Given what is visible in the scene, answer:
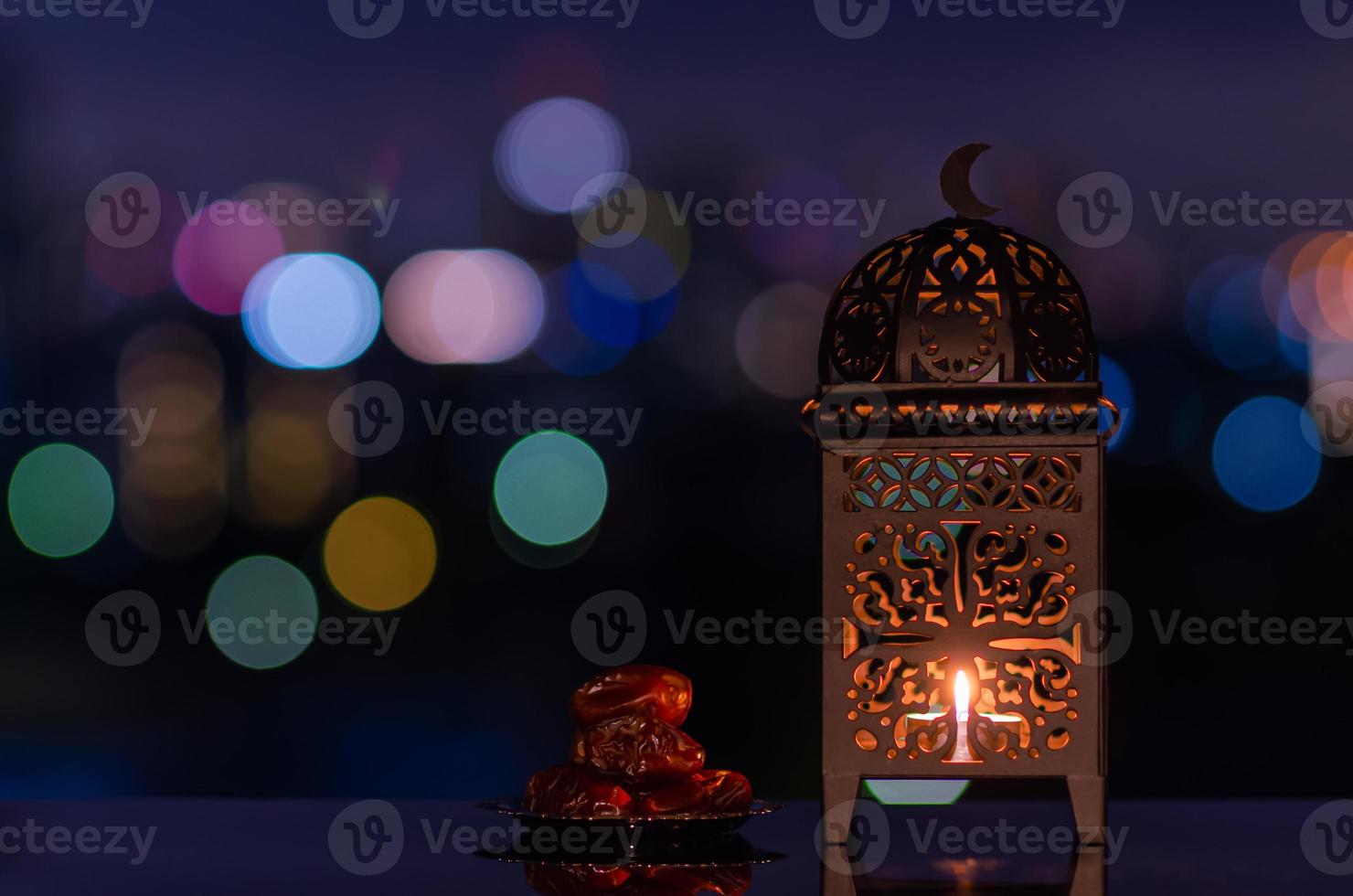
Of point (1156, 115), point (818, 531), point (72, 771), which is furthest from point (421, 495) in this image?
point (818, 531)

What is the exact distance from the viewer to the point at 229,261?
2.30 meters

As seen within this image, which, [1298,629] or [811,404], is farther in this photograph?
[1298,629]

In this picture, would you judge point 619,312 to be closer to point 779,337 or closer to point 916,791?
point 779,337

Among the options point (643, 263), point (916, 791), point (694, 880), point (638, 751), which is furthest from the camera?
point (643, 263)

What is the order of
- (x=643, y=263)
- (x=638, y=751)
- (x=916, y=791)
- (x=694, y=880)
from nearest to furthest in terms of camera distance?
1. (x=694, y=880)
2. (x=638, y=751)
3. (x=916, y=791)
4. (x=643, y=263)

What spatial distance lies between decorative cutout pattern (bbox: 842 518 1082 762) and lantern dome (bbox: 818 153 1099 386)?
11 centimetres

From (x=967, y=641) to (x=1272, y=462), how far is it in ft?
4.48

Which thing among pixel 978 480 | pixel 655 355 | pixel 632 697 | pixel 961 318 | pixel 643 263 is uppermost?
pixel 643 263

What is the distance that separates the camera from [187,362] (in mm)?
2299

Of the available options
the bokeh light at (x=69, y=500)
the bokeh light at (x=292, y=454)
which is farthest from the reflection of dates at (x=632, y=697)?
the bokeh light at (x=69, y=500)

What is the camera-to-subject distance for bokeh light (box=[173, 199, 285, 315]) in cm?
230

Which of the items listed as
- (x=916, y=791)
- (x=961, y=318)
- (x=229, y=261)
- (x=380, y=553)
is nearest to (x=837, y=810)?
(x=961, y=318)

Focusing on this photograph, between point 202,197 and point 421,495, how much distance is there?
1.77 ft

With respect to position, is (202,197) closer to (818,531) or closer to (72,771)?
(72,771)
